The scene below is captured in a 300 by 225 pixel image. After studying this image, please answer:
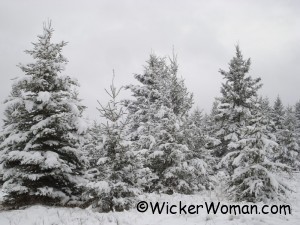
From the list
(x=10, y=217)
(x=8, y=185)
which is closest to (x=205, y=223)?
(x=10, y=217)

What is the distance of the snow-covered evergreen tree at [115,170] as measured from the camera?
1237 cm

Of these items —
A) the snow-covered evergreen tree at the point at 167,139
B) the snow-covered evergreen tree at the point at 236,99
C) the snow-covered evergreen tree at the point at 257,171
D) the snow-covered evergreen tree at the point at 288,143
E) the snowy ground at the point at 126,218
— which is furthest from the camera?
the snow-covered evergreen tree at the point at 288,143

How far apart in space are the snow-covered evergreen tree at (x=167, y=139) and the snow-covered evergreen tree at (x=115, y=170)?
6.71ft

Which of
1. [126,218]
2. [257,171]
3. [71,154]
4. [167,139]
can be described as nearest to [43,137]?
[71,154]

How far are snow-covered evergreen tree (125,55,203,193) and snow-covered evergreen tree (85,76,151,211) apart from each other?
80.5 inches

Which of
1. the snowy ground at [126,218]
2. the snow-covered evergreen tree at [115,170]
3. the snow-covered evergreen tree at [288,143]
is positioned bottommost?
the snowy ground at [126,218]

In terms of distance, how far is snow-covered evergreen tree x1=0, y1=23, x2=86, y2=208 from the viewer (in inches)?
472

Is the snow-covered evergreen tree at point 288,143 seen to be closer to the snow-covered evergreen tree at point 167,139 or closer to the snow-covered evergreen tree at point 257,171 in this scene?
the snow-covered evergreen tree at point 167,139

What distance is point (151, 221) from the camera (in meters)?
9.61

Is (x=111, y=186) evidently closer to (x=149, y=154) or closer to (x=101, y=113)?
(x=101, y=113)

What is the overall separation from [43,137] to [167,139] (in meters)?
7.72

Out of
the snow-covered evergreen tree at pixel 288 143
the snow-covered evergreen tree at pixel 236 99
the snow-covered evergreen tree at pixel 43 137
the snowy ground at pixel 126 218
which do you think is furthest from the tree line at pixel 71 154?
the snow-covered evergreen tree at pixel 288 143

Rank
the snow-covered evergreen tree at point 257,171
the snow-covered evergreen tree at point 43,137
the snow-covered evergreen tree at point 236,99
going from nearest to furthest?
the snow-covered evergreen tree at point 43,137
the snow-covered evergreen tree at point 257,171
the snow-covered evergreen tree at point 236,99

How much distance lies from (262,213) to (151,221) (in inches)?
148
